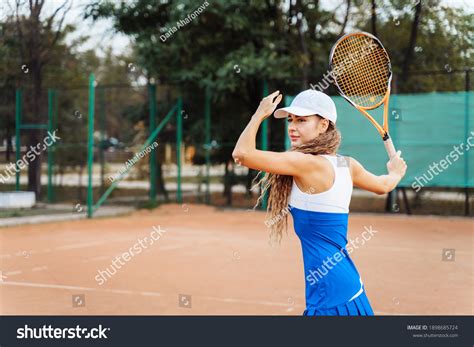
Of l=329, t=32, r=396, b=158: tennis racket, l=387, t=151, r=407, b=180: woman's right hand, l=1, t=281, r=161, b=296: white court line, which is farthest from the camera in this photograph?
l=1, t=281, r=161, b=296: white court line

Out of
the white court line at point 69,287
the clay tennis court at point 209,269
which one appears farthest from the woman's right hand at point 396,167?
the white court line at point 69,287

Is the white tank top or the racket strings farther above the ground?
the racket strings

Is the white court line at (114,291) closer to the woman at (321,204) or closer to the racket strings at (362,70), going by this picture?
the racket strings at (362,70)

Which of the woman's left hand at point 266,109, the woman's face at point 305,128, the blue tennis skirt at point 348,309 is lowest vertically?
the blue tennis skirt at point 348,309

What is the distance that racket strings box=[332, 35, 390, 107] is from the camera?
12.1 ft

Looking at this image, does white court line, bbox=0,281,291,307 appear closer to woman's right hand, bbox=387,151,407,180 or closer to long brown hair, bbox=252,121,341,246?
woman's right hand, bbox=387,151,407,180

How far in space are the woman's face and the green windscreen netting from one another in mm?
9625

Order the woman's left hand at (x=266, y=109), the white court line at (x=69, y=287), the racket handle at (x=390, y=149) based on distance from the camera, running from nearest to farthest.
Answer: the woman's left hand at (x=266, y=109), the racket handle at (x=390, y=149), the white court line at (x=69, y=287)

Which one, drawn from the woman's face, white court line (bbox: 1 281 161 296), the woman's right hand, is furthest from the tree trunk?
the woman's face

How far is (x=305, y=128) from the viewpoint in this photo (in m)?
2.55

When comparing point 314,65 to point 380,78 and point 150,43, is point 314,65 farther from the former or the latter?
point 380,78

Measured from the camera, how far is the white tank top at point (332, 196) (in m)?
2.49

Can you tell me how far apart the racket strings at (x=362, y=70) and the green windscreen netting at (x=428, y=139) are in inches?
322

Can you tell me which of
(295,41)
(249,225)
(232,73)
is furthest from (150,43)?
(249,225)
